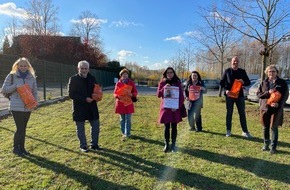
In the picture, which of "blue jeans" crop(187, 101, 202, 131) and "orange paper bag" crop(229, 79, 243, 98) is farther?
"blue jeans" crop(187, 101, 202, 131)

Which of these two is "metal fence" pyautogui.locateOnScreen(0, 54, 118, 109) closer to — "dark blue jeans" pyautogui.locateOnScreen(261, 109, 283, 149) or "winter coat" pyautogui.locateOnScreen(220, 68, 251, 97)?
"winter coat" pyautogui.locateOnScreen(220, 68, 251, 97)

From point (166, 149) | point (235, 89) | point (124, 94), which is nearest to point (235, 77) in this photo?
point (235, 89)

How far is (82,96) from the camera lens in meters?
5.54

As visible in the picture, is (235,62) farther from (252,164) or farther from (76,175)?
(76,175)

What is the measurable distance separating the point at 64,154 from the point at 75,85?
4.52 ft

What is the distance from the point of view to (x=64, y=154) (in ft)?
18.2

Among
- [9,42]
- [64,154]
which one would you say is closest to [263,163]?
[64,154]

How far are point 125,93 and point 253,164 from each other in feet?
10.5

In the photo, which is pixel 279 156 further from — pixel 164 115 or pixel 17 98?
pixel 17 98

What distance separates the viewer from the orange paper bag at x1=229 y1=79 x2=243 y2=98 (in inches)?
272

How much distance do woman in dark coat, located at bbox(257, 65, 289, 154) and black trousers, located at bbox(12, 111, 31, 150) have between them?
15.7 feet

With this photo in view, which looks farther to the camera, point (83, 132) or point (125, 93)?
point (125, 93)

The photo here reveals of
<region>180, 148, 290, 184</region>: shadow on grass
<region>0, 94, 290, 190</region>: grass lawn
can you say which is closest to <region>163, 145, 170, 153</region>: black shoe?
<region>0, 94, 290, 190</region>: grass lawn

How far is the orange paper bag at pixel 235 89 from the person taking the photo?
22.6ft
